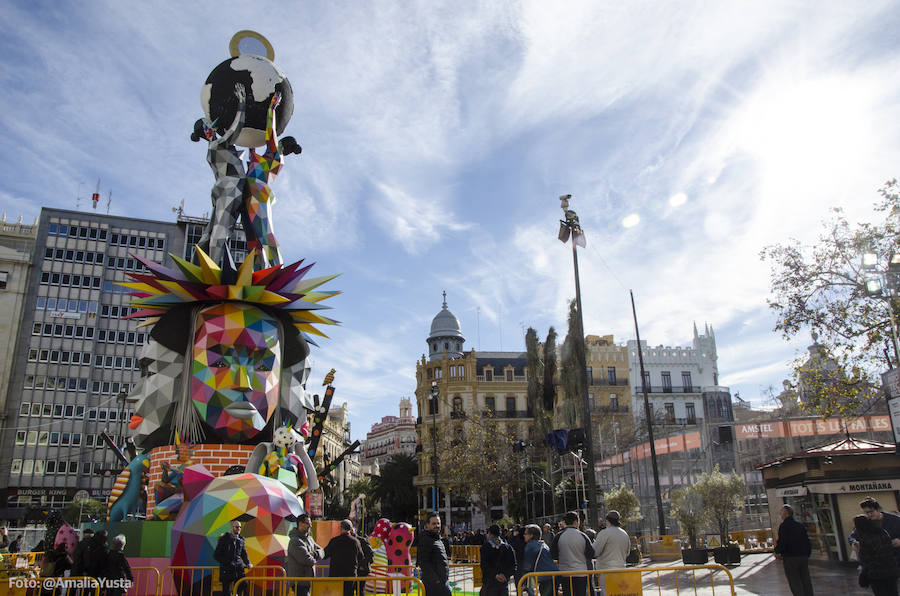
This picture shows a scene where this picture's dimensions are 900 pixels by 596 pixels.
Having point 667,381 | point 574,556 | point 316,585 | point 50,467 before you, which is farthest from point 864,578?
point 50,467

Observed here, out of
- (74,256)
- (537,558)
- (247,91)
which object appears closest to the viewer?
(537,558)

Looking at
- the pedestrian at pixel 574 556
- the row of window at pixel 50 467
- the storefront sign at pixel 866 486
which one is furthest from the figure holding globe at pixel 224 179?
the row of window at pixel 50 467

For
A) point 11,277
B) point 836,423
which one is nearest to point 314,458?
point 836,423

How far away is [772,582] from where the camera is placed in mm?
15500

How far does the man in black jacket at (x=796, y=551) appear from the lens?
376 inches

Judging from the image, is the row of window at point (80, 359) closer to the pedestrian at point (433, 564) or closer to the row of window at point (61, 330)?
the row of window at point (61, 330)

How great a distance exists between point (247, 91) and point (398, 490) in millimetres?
49684

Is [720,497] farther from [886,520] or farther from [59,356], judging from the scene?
[59,356]

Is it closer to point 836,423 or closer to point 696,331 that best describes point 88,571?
point 836,423

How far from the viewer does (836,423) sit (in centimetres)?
2888

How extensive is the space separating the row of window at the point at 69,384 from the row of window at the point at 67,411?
1363 mm

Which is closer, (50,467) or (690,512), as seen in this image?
(690,512)

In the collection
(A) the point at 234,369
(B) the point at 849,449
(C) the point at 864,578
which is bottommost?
(C) the point at 864,578

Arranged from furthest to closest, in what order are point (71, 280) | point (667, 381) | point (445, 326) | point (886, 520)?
point (445, 326) < point (667, 381) < point (71, 280) < point (886, 520)
